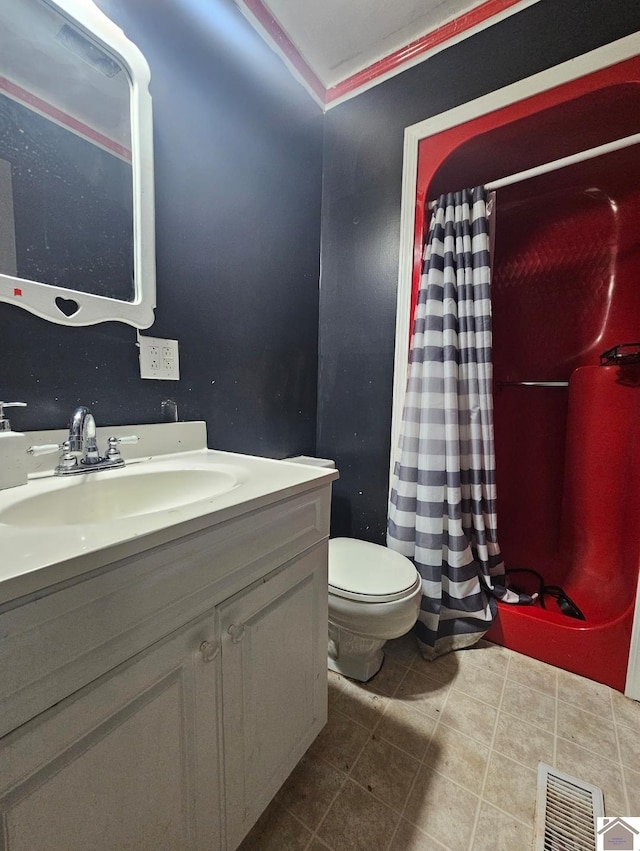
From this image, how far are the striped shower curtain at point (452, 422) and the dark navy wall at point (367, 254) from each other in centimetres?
20

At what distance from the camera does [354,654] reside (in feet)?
3.78

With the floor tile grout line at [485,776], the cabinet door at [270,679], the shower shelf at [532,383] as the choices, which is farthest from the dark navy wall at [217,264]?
the floor tile grout line at [485,776]

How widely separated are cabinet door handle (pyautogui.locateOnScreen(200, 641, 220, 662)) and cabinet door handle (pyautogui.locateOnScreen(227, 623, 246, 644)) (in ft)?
0.09

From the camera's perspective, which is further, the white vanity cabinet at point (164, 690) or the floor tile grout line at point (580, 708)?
the floor tile grout line at point (580, 708)

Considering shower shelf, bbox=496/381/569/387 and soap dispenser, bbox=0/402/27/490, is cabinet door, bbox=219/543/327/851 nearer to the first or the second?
soap dispenser, bbox=0/402/27/490

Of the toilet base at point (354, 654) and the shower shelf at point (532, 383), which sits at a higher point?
the shower shelf at point (532, 383)

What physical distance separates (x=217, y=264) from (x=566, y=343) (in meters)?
1.54

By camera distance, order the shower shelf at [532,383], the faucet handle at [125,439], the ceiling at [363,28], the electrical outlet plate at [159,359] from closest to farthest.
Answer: the faucet handle at [125,439]
the electrical outlet plate at [159,359]
the ceiling at [363,28]
the shower shelf at [532,383]

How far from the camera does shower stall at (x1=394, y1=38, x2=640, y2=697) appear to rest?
46.4 inches

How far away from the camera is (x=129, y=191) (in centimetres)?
94

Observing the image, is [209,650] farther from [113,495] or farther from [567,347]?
[567,347]

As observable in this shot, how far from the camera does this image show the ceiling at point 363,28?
1.23m

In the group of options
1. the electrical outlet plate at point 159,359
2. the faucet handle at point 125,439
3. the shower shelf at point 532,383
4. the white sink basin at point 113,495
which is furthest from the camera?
the shower shelf at point 532,383

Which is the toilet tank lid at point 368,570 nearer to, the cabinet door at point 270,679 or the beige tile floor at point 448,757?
the cabinet door at point 270,679
